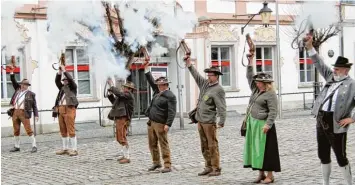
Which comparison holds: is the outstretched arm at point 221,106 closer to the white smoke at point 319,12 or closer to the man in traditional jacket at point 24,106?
the white smoke at point 319,12

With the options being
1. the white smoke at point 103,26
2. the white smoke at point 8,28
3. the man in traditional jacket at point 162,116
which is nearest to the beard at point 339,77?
the man in traditional jacket at point 162,116

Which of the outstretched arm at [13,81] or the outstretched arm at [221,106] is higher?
the outstretched arm at [13,81]

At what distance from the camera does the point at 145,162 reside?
446 inches

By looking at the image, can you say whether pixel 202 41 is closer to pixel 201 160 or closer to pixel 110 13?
pixel 110 13

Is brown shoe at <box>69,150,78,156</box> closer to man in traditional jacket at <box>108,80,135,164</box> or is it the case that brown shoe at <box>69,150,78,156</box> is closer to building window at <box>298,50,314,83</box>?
man in traditional jacket at <box>108,80,135,164</box>

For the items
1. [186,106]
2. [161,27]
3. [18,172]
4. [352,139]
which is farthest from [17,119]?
[186,106]

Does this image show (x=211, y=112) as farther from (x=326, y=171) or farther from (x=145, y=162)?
(x=145, y=162)

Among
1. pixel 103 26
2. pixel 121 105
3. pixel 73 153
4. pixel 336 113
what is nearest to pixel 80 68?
pixel 103 26

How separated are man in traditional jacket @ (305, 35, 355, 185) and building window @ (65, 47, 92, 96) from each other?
12.2 meters

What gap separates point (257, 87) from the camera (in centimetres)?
888

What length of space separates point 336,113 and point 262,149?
160cm

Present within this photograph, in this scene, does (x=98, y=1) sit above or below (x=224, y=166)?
above

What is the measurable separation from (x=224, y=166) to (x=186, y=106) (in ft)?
39.7

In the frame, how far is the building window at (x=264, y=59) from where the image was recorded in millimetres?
24469
